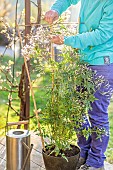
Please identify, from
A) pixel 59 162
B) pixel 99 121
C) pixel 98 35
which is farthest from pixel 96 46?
pixel 59 162

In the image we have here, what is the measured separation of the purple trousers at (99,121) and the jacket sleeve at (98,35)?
173 millimetres

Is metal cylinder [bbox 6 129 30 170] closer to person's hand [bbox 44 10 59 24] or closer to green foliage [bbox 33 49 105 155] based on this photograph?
green foliage [bbox 33 49 105 155]

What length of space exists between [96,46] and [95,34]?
108 millimetres

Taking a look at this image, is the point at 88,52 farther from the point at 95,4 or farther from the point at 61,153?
the point at 61,153

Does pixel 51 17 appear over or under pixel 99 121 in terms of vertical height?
over

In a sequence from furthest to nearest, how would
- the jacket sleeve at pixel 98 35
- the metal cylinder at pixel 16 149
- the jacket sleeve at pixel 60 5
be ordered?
the jacket sleeve at pixel 60 5 < the metal cylinder at pixel 16 149 < the jacket sleeve at pixel 98 35

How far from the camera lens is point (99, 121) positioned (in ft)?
7.55

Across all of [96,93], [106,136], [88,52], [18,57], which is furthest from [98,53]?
[18,57]

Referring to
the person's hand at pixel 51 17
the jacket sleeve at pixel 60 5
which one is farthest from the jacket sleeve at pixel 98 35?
the jacket sleeve at pixel 60 5

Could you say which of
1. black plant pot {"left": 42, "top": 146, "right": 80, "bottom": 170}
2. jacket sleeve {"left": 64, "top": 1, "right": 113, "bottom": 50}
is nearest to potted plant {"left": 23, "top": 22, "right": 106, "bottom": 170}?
black plant pot {"left": 42, "top": 146, "right": 80, "bottom": 170}

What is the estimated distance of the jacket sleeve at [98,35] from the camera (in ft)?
6.96

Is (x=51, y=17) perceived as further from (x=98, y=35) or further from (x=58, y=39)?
(x=98, y=35)

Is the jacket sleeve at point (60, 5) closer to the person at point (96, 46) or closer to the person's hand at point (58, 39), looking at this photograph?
the person at point (96, 46)

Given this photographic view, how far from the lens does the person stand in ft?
7.01
